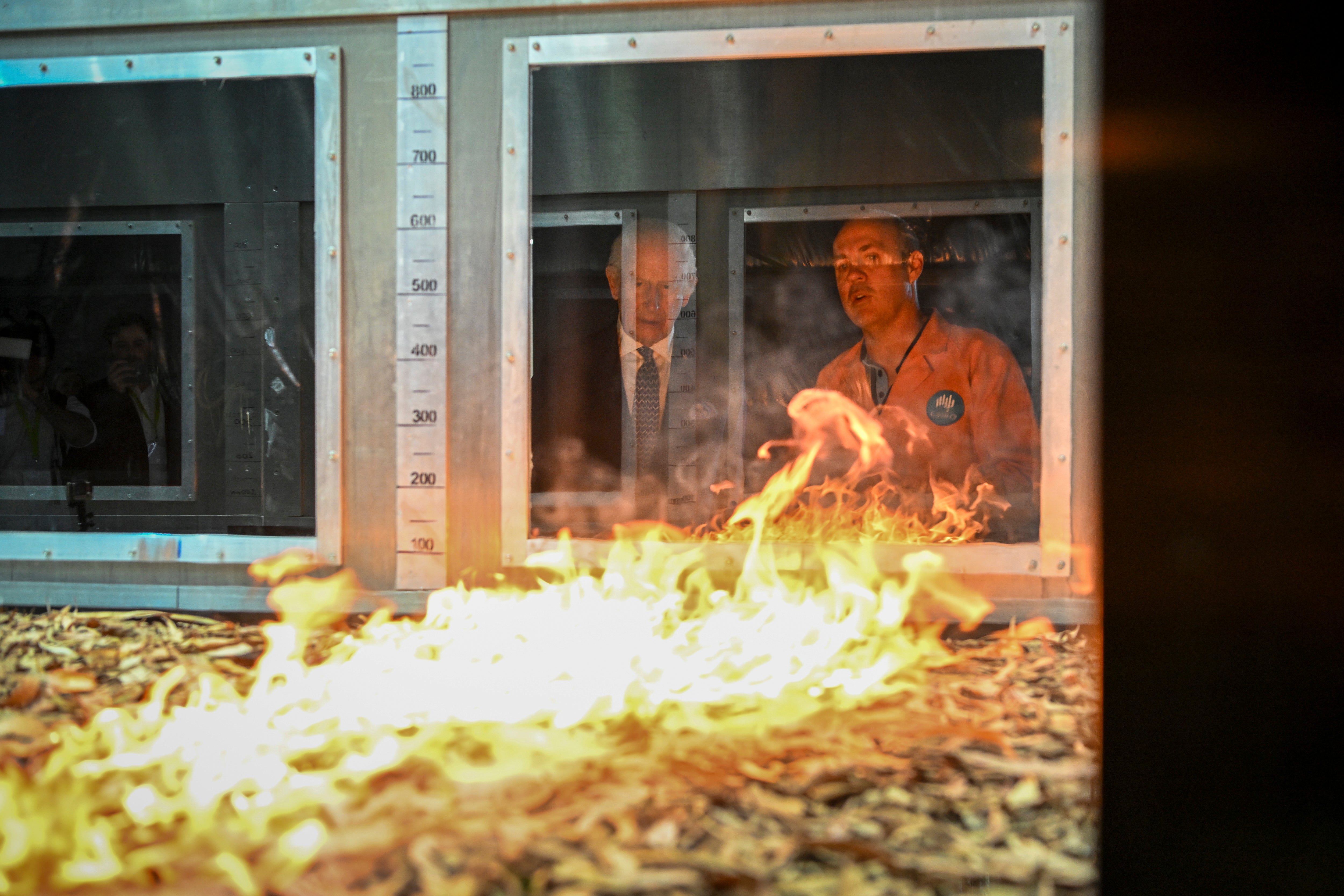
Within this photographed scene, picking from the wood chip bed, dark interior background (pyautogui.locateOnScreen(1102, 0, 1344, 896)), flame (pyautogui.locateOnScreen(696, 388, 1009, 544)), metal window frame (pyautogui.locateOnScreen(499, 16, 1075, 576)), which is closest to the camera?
dark interior background (pyautogui.locateOnScreen(1102, 0, 1344, 896))

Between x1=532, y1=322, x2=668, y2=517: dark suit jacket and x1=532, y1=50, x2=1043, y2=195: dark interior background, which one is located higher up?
x1=532, y1=50, x2=1043, y2=195: dark interior background

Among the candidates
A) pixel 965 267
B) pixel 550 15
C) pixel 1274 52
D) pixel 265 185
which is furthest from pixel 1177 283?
pixel 265 185

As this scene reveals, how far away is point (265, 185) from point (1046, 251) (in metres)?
3.25

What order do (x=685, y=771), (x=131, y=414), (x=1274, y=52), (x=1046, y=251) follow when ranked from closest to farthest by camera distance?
1. (x=1274, y=52)
2. (x=685, y=771)
3. (x=1046, y=251)
4. (x=131, y=414)

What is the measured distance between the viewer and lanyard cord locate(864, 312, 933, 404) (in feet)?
11.6

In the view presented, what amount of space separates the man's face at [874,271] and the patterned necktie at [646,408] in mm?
834

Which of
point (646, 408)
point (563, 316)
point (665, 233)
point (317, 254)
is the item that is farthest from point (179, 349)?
point (665, 233)

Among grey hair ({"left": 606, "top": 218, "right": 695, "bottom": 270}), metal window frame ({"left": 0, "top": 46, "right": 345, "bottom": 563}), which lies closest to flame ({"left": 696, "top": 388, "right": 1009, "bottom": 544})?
grey hair ({"left": 606, "top": 218, "right": 695, "bottom": 270})

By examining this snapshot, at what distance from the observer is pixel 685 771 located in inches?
80.7

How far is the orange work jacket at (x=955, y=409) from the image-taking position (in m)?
3.53

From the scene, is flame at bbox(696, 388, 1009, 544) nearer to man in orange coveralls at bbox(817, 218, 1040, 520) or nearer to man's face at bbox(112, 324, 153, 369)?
man in orange coveralls at bbox(817, 218, 1040, 520)

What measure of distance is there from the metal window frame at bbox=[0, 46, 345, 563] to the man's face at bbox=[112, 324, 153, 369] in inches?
7.3

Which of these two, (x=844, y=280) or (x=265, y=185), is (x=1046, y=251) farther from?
(x=265, y=185)

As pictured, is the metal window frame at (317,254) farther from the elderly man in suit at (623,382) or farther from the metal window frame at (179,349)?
the elderly man in suit at (623,382)
